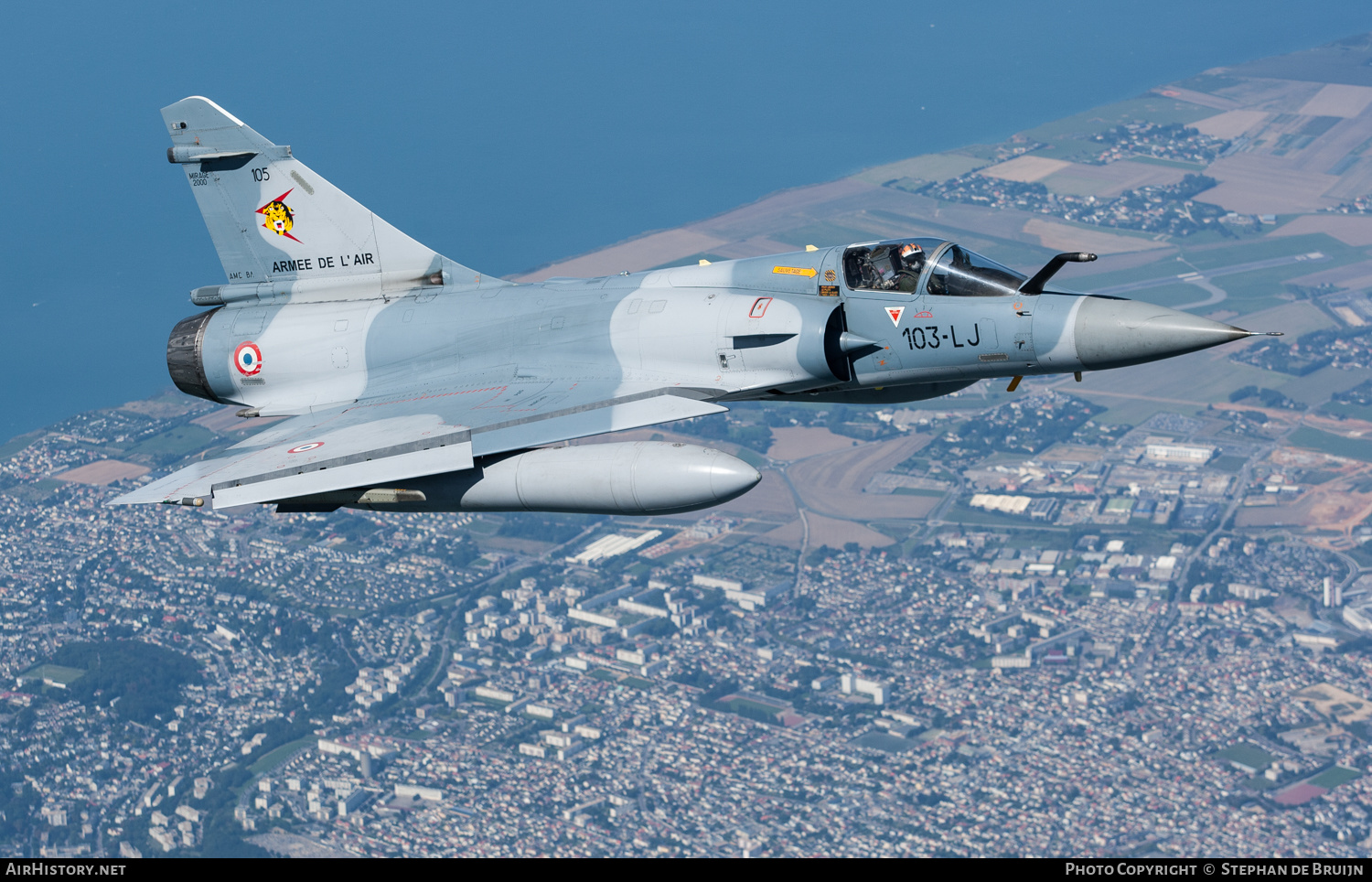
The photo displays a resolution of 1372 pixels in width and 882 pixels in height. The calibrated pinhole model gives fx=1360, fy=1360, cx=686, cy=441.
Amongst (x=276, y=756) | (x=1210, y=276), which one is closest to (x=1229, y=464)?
(x=1210, y=276)

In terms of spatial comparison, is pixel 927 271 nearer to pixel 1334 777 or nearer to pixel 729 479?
pixel 729 479

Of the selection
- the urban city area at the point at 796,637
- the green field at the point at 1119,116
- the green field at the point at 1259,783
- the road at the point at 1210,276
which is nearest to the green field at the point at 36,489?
the urban city area at the point at 796,637

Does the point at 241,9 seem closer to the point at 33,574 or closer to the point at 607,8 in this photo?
the point at 607,8

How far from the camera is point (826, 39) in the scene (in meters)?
161

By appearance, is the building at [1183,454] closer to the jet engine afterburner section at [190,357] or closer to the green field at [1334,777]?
the green field at [1334,777]

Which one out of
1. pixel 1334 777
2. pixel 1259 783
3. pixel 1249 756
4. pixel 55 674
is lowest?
pixel 1334 777

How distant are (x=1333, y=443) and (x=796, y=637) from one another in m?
33.9

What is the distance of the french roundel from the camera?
850 inches

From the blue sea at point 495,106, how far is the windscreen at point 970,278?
7648 centimetres

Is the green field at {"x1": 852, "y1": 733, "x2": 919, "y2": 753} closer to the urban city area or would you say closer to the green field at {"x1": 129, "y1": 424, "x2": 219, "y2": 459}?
the urban city area

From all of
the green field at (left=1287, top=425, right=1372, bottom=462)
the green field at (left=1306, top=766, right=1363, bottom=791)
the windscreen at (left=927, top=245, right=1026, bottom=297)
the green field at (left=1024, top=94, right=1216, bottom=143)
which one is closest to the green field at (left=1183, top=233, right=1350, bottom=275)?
Result: the green field at (left=1287, top=425, right=1372, bottom=462)

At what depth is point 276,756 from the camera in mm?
52688

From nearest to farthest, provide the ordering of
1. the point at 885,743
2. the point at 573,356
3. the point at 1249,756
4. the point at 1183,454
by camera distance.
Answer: the point at 573,356 < the point at 1249,756 < the point at 885,743 < the point at 1183,454
